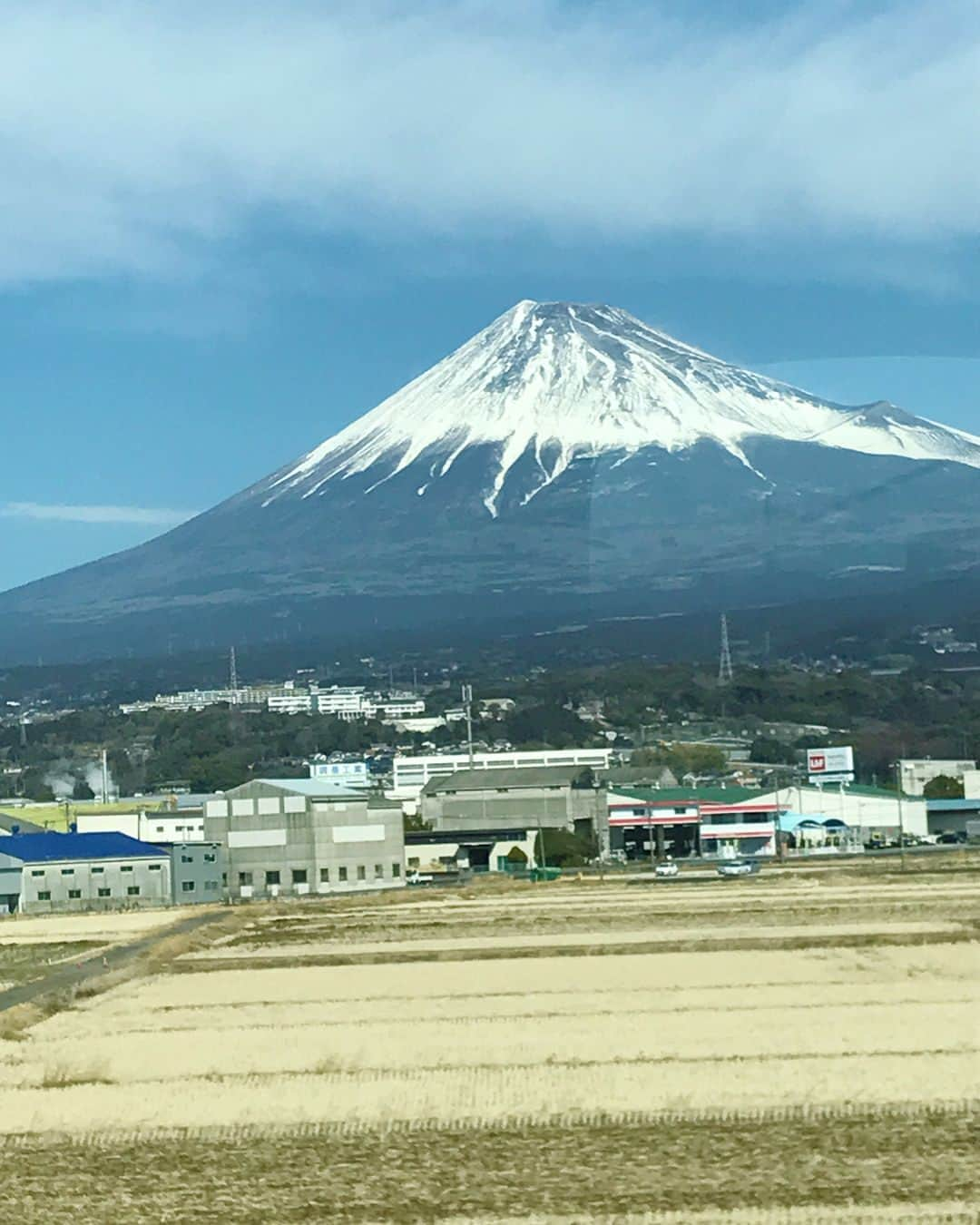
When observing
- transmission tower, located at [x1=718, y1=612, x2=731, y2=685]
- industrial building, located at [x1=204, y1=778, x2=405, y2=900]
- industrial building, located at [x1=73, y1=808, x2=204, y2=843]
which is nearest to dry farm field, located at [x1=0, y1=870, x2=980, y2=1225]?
industrial building, located at [x1=204, y1=778, x2=405, y2=900]

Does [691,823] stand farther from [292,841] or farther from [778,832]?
[292,841]

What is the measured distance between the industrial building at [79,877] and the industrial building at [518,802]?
623 inches

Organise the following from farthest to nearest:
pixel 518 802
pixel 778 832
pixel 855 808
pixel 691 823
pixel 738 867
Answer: pixel 855 808 < pixel 518 802 < pixel 691 823 < pixel 778 832 < pixel 738 867

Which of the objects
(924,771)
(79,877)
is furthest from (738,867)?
(924,771)

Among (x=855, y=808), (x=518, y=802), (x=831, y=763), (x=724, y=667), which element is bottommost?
(x=855, y=808)

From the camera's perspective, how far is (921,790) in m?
74.8

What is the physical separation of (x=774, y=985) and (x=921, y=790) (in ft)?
188

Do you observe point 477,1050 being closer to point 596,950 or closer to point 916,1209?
point 916,1209

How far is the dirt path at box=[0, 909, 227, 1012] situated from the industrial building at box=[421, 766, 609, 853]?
27.6m

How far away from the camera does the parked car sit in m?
45.0

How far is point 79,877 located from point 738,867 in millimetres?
14727

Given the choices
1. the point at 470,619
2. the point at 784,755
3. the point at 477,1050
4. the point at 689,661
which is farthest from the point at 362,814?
the point at 470,619

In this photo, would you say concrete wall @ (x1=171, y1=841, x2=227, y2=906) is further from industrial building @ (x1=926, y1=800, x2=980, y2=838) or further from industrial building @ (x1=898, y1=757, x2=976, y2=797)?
industrial building @ (x1=898, y1=757, x2=976, y2=797)

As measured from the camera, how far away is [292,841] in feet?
155
